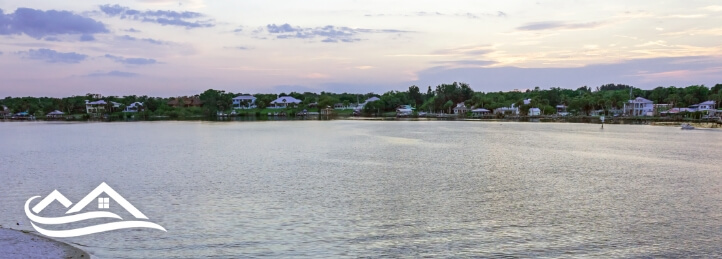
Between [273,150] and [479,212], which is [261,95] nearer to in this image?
[273,150]

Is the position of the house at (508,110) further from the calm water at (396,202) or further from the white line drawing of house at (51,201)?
the white line drawing of house at (51,201)

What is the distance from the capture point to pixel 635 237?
1547cm

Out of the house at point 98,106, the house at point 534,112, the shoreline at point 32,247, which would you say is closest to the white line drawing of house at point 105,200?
the shoreline at point 32,247

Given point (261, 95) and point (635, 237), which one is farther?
point (261, 95)

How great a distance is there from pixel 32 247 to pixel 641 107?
134205 mm

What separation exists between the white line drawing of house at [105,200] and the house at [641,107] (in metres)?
126

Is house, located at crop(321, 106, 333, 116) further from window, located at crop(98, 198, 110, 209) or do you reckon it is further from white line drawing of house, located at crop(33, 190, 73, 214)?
window, located at crop(98, 198, 110, 209)

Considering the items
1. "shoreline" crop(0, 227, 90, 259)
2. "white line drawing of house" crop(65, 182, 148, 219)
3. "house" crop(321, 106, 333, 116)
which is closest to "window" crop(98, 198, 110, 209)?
"white line drawing of house" crop(65, 182, 148, 219)

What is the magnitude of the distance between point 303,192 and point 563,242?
38.5 feet

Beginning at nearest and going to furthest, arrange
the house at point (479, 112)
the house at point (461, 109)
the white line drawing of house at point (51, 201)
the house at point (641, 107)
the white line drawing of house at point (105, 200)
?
the white line drawing of house at point (105, 200)
the white line drawing of house at point (51, 201)
the house at point (641, 107)
the house at point (479, 112)
the house at point (461, 109)

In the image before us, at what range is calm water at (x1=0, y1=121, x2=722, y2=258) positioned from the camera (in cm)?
1452

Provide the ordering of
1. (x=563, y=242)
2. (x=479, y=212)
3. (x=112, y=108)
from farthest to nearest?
1. (x=112, y=108)
2. (x=479, y=212)
3. (x=563, y=242)

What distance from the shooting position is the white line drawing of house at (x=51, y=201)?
19016mm

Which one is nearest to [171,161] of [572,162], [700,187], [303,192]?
[303,192]
